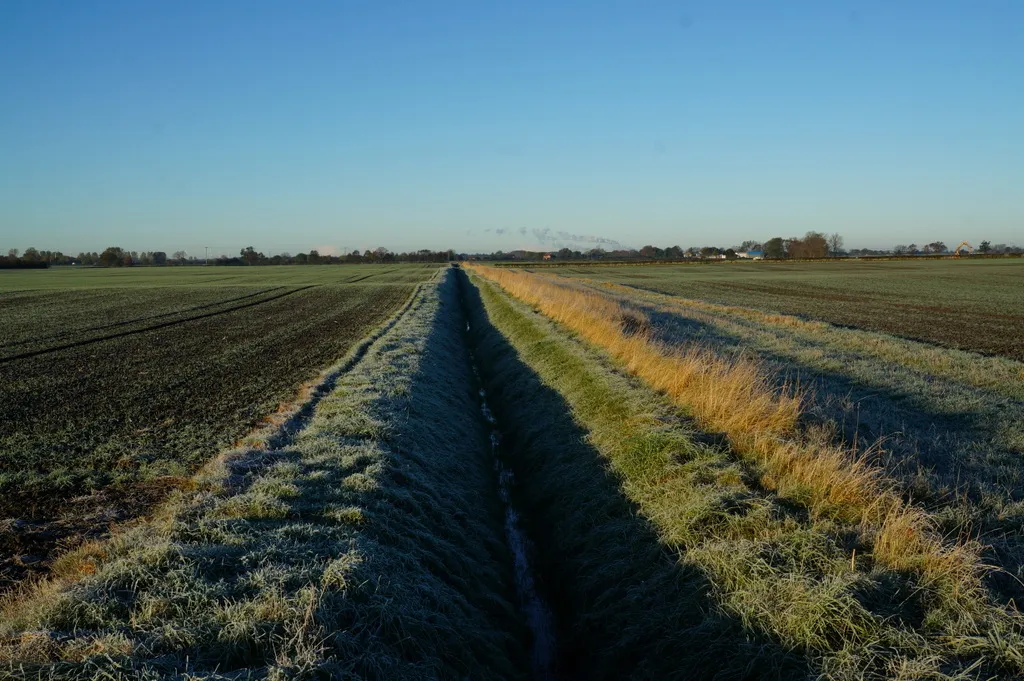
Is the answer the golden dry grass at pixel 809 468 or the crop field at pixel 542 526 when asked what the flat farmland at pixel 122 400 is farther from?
the golden dry grass at pixel 809 468

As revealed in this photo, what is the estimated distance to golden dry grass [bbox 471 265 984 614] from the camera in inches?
188

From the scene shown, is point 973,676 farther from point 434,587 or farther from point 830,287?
point 830,287

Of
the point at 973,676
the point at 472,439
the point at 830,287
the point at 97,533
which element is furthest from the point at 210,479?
the point at 830,287

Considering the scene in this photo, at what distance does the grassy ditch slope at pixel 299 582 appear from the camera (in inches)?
151

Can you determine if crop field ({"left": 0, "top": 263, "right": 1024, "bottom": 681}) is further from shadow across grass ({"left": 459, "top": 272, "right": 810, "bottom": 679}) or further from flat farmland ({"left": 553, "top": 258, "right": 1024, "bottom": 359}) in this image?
flat farmland ({"left": 553, "top": 258, "right": 1024, "bottom": 359})

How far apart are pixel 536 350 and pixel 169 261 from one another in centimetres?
20108

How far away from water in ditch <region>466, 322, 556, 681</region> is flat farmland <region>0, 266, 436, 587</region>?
5032 millimetres

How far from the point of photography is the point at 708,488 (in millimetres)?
6824

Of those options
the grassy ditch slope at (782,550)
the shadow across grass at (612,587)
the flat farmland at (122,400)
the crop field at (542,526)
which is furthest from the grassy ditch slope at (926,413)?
the flat farmland at (122,400)

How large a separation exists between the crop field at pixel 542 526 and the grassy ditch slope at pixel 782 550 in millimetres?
26

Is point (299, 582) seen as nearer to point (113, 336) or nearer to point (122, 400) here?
point (122, 400)

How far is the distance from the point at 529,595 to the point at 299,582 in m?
3.45

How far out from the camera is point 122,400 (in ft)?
42.1

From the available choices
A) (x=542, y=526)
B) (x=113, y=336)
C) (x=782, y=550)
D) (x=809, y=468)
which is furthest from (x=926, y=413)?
(x=113, y=336)
